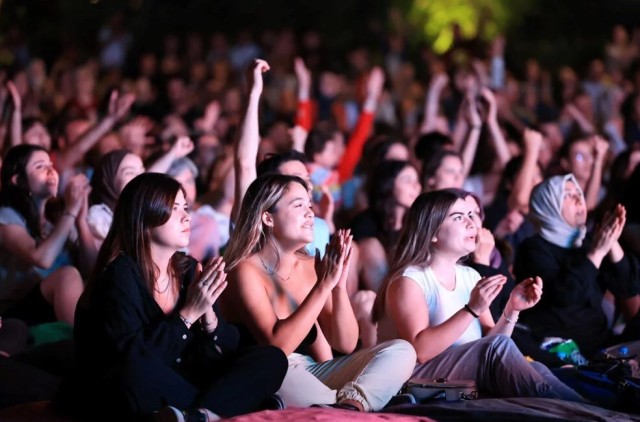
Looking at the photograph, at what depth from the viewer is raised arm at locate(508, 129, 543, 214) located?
5949 mm

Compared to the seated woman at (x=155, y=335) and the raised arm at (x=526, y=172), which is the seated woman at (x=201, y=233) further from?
the raised arm at (x=526, y=172)

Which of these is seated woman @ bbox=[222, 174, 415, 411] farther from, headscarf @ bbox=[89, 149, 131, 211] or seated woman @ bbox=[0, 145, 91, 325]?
headscarf @ bbox=[89, 149, 131, 211]

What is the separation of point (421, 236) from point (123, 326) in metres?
1.46

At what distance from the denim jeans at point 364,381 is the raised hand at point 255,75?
1.56 m

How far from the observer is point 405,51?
44.5ft

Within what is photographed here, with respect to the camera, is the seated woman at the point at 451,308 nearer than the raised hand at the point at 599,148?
Yes

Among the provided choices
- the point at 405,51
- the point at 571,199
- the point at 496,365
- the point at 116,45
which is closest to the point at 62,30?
the point at 116,45

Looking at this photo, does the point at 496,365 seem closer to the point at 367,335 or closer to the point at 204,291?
the point at 367,335

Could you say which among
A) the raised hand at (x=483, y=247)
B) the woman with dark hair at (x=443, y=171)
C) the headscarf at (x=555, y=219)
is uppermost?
the woman with dark hair at (x=443, y=171)

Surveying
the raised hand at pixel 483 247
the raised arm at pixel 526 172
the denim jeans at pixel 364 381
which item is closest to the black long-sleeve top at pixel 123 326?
the denim jeans at pixel 364 381

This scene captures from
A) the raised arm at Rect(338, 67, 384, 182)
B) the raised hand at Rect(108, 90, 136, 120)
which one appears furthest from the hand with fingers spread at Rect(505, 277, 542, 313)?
the raised arm at Rect(338, 67, 384, 182)

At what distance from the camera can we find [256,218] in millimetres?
3922

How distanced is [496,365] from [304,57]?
899 cm

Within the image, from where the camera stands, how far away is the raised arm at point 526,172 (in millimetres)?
5949
